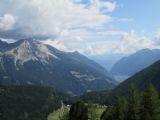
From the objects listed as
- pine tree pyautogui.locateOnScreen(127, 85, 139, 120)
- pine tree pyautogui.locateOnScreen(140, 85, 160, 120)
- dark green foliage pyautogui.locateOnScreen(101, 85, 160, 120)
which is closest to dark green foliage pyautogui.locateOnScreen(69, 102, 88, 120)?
dark green foliage pyautogui.locateOnScreen(101, 85, 160, 120)

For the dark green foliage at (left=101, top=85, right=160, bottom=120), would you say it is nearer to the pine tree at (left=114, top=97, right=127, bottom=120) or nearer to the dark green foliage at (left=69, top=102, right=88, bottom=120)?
the pine tree at (left=114, top=97, right=127, bottom=120)

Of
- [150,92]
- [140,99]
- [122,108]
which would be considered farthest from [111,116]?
[150,92]

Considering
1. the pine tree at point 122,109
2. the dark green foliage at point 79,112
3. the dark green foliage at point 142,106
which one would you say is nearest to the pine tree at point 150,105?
the dark green foliage at point 142,106

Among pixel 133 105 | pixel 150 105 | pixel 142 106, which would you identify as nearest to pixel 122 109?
pixel 133 105

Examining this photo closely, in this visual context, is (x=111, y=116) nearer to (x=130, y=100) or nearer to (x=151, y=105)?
(x=130, y=100)

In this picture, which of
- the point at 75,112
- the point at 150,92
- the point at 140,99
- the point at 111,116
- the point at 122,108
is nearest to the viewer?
the point at 150,92

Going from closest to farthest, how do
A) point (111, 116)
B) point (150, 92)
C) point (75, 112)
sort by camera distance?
point (150, 92) → point (111, 116) → point (75, 112)

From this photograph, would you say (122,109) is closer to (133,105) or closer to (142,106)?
(133,105)
